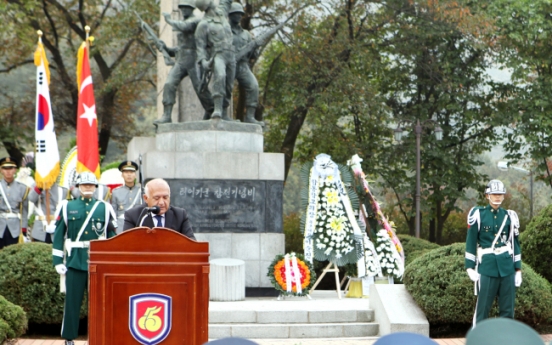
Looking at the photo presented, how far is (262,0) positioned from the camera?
83.7ft

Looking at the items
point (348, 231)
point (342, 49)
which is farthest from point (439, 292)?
point (342, 49)

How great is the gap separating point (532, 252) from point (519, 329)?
10.6 meters

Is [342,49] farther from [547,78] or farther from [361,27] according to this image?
[547,78]

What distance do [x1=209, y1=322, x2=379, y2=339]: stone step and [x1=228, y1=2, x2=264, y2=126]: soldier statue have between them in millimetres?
4618

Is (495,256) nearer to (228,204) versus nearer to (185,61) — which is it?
(228,204)

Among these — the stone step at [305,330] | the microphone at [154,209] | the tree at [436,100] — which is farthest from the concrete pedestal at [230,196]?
the tree at [436,100]

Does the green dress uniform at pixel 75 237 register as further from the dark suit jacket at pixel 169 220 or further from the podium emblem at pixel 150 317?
the podium emblem at pixel 150 317

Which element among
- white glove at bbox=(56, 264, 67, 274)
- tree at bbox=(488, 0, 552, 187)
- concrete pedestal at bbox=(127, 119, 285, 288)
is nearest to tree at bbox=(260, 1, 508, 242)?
tree at bbox=(488, 0, 552, 187)

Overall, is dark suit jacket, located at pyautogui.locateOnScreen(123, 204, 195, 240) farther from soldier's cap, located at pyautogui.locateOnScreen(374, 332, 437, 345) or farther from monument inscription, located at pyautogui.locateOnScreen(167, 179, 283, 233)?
monument inscription, located at pyautogui.locateOnScreen(167, 179, 283, 233)

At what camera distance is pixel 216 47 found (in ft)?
48.5

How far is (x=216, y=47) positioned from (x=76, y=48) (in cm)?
1622

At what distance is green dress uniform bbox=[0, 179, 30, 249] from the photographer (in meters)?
14.8

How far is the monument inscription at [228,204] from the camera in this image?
1455cm

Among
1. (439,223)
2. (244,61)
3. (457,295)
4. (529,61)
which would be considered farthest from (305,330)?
(439,223)
